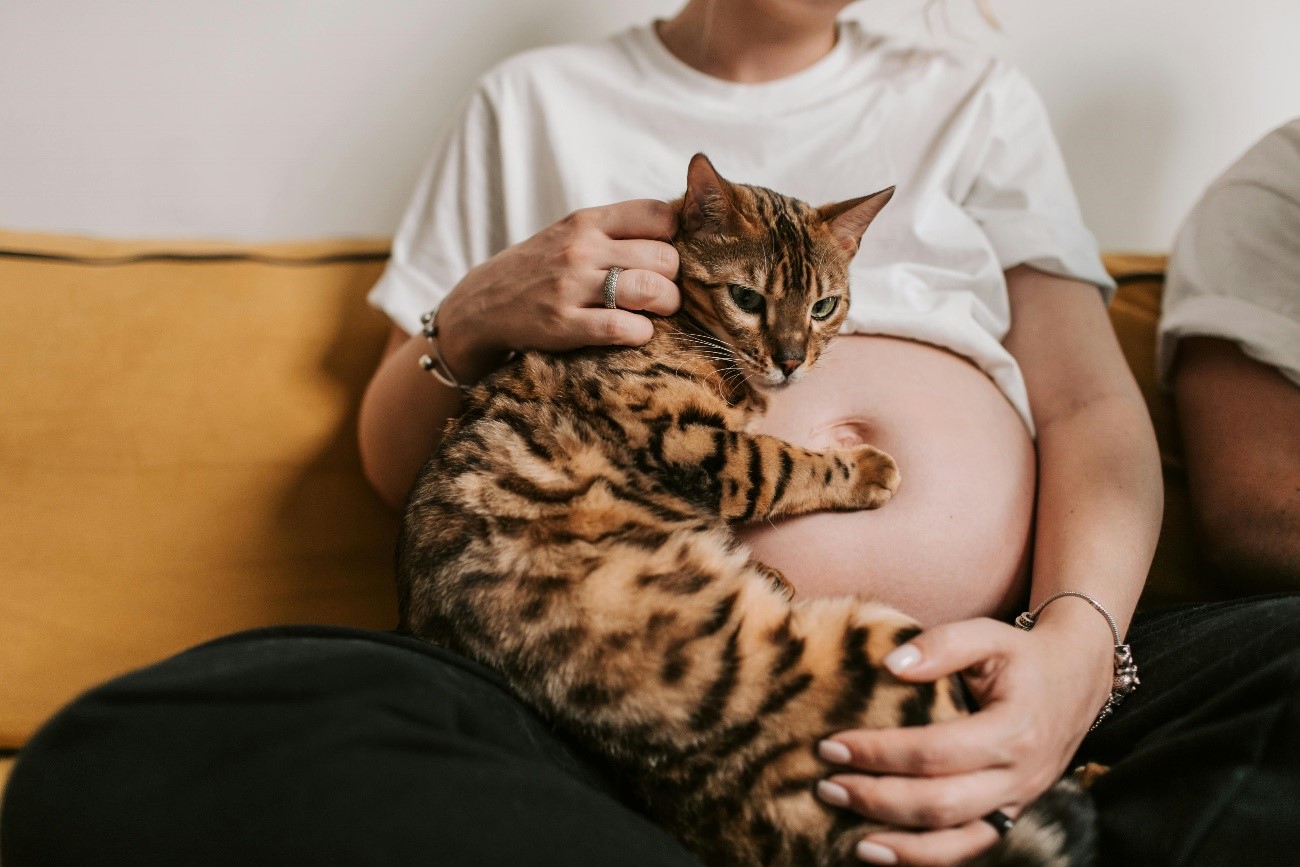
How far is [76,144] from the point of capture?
177 centimetres

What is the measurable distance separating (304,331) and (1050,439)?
135 cm

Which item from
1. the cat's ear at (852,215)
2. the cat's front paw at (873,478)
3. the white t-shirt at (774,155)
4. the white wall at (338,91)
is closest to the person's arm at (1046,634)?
the white t-shirt at (774,155)

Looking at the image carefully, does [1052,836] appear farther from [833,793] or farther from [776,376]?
[776,376]

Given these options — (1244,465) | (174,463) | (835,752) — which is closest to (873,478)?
(835,752)

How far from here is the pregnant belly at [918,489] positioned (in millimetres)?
1103

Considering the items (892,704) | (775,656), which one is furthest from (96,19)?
(892,704)

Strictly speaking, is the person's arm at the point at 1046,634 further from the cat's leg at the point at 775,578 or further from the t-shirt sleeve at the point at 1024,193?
the cat's leg at the point at 775,578

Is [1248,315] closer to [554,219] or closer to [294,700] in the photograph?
[554,219]

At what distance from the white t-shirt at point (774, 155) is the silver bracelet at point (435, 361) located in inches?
5.8

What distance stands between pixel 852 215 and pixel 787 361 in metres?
0.25

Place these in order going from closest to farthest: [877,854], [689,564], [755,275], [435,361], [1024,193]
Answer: [877,854]
[689,564]
[755,275]
[435,361]
[1024,193]

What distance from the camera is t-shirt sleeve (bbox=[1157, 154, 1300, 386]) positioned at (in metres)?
1.25

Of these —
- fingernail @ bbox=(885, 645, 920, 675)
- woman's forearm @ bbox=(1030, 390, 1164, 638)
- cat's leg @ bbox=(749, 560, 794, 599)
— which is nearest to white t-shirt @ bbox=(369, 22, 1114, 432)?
woman's forearm @ bbox=(1030, 390, 1164, 638)

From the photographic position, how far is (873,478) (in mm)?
1117
